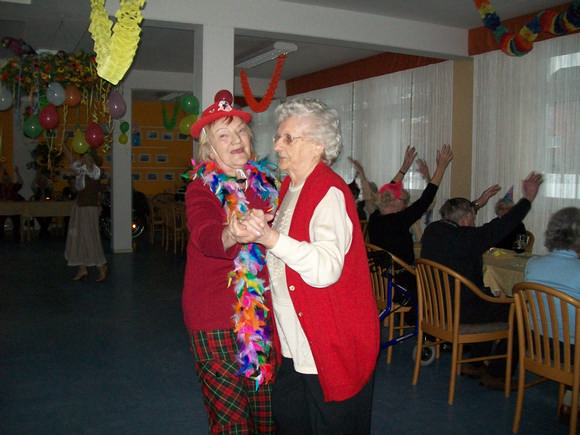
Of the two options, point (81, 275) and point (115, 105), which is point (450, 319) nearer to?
point (115, 105)

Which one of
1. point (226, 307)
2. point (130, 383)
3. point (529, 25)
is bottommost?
point (130, 383)

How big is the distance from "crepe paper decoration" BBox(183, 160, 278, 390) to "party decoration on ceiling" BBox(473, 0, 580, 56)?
4.54 meters

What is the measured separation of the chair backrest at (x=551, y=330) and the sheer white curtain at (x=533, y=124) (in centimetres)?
365

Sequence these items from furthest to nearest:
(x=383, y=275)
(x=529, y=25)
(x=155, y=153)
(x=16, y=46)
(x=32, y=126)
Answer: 1. (x=155, y=153)
2. (x=32, y=126)
3. (x=16, y=46)
4. (x=529, y=25)
5. (x=383, y=275)

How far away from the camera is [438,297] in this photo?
3693mm

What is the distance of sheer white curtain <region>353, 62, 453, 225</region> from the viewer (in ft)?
26.4

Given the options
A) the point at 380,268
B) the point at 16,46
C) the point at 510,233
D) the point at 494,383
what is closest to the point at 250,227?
the point at 494,383

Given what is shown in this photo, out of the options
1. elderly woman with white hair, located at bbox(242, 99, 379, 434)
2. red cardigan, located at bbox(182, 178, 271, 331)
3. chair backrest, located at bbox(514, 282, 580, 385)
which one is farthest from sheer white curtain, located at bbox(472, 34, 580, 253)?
red cardigan, located at bbox(182, 178, 271, 331)

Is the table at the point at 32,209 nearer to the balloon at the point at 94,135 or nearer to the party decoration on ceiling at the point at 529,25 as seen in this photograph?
the balloon at the point at 94,135

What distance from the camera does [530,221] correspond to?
6.71 m

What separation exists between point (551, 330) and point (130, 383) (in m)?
2.78

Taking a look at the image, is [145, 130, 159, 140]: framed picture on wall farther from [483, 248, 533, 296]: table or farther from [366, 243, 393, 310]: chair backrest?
[483, 248, 533, 296]: table

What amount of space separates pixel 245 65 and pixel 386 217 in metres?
6.17

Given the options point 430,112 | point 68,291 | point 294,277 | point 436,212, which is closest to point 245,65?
point 430,112
